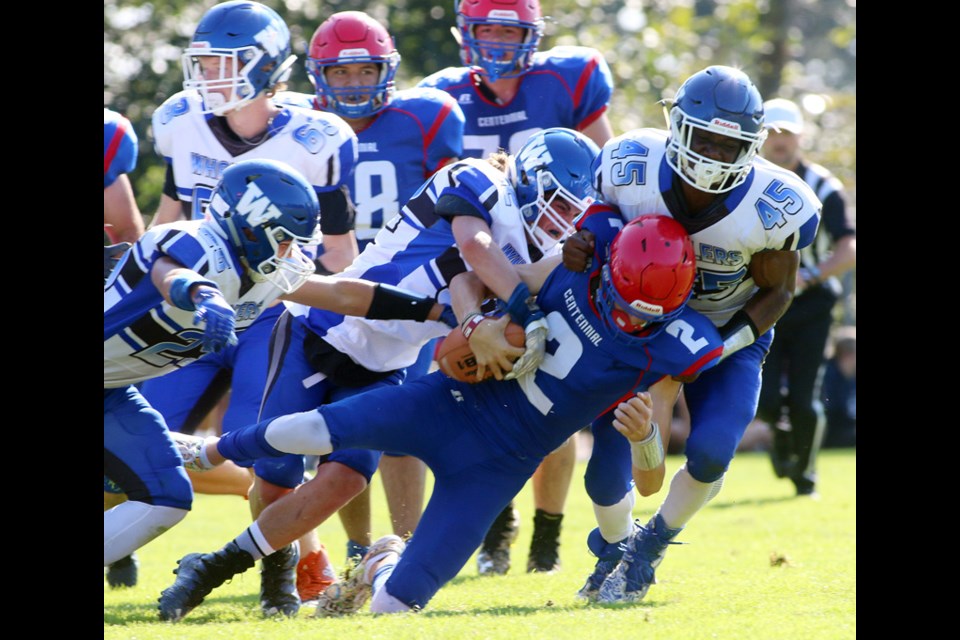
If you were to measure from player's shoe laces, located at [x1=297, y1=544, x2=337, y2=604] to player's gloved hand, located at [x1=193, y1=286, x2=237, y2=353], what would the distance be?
1.58m

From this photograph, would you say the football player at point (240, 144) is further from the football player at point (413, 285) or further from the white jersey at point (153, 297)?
the white jersey at point (153, 297)

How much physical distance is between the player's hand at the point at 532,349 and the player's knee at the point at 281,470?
998 millimetres

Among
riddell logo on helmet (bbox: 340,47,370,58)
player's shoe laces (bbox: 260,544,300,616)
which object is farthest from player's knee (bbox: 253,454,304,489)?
riddell logo on helmet (bbox: 340,47,370,58)

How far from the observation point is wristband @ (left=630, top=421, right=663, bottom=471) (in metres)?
4.43

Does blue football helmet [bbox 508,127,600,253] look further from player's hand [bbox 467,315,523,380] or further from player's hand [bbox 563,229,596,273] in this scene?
player's hand [bbox 467,315,523,380]

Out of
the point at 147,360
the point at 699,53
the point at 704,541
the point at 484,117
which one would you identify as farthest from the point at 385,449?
the point at 699,53

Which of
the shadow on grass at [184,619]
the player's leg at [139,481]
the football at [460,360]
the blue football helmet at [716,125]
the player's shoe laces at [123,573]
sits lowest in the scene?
the player's shoe laces at [123,573]

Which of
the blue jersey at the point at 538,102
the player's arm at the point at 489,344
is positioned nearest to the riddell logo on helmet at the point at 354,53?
the blue jersey at the point at 538,102

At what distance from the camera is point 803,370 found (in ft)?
28.9

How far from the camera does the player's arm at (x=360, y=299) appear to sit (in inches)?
183

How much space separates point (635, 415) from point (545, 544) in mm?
1764

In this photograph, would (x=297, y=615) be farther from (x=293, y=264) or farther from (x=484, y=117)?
(x=484, y=117)
